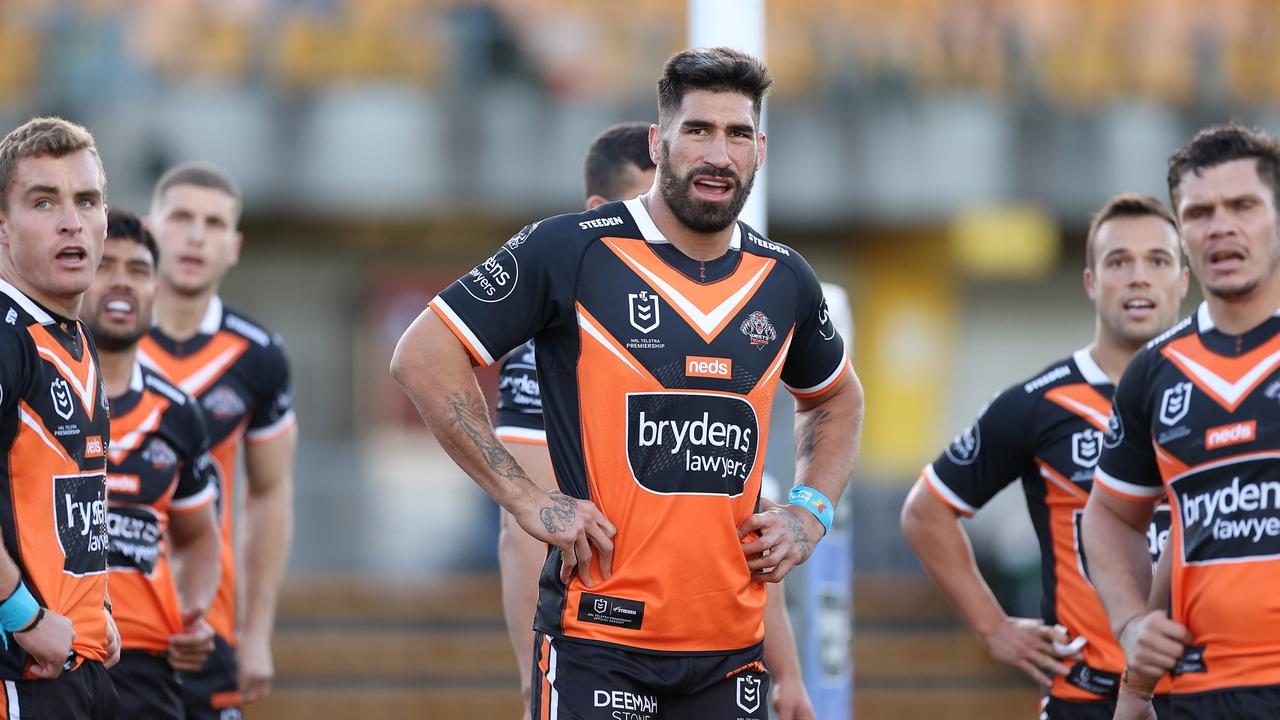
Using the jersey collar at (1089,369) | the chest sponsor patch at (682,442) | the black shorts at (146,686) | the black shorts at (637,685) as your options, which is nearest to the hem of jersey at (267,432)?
the black shorts at (146,686)

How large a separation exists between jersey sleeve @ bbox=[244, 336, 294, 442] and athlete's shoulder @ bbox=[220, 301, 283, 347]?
0.08 ft

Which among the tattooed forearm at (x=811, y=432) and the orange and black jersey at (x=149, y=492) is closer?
the tattooed forearm at (x=811, y=432)

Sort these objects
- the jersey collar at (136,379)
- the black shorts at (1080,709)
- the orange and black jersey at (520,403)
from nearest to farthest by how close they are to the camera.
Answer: the orange and black jersey at (520,403) → the black shorts at (1080,709) → the jersey collar at (136,379)

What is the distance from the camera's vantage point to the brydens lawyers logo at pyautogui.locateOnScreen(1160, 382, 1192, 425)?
4.60m

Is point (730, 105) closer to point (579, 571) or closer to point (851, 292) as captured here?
point (579, 571)

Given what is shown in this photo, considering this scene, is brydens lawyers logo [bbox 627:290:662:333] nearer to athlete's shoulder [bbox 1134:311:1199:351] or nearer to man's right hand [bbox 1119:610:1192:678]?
athlete's shoulder [bbox 1134:311:1199:351]

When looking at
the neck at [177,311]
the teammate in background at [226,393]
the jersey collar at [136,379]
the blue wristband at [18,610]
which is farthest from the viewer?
the neck at [177,311]

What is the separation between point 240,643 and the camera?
690cm

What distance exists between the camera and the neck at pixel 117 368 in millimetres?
6059

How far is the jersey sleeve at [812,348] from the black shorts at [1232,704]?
132 cm

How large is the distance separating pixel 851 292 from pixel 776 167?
3.40 metres

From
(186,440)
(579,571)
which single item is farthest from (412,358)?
(186,440)

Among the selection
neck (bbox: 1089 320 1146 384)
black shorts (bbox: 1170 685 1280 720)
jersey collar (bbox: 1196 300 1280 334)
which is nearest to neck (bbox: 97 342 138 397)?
neck (bbox: 1089 320 1146 384)

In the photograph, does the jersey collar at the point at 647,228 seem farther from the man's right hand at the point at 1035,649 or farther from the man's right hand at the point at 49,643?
the man's right hand at the point at 1035,649
